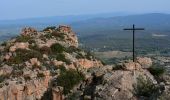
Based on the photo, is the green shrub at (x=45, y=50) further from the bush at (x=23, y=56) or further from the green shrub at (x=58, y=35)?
the green shrub at (x=58, y=35)

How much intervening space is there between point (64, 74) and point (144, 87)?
466 inches

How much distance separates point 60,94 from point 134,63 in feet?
16.9

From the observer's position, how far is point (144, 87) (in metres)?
27.5

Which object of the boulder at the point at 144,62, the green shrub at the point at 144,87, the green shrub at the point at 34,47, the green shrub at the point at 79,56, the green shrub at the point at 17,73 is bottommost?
the green shrub at the point at 79,56

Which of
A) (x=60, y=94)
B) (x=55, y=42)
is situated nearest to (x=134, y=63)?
(x=60, y=94)

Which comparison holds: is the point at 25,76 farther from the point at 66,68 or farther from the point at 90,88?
the point at 90,88

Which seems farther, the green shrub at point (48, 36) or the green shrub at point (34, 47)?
the green shrub at point (48, 36)

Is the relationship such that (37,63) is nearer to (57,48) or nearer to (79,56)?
(57,48)

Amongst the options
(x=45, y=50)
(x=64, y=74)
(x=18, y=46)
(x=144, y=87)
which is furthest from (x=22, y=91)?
(x=144, y=87)

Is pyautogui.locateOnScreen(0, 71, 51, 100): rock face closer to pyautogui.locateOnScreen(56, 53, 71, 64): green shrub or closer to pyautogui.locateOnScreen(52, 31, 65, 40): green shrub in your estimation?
pyautogui.locateOnScreen(56, 53, 71, 64): green shrub

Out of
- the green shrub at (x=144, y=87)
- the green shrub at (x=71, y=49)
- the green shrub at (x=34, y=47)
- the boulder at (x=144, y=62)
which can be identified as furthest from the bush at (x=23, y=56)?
the green shrub at (x=144, y=87)

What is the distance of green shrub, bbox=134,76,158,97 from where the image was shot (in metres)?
27.1

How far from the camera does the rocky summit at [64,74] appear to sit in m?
27.4

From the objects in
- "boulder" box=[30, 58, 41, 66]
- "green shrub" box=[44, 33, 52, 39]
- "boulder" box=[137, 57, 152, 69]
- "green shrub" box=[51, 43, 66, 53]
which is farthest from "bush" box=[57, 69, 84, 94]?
"green shrub" box=[44, 33, 52, 39]
